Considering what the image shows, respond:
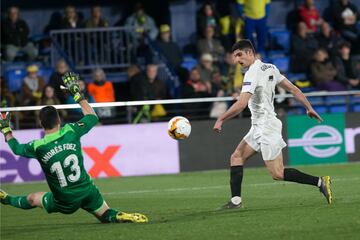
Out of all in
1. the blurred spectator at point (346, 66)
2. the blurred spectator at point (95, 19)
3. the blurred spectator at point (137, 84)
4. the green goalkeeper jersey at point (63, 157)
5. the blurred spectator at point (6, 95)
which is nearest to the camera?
the green goalkeeper jersey at point (63, 157)

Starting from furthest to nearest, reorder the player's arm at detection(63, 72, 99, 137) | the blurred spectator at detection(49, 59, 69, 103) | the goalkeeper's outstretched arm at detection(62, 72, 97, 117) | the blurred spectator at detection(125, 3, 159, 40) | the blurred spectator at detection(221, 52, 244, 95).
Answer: the blurred spectator at detection(125, 3, 159, 40) → the blurred spectator at detection(221, 52, 244, 95) → the blurred spectator at detection(49, 59, 69, 103) → the goalkeeper's outstretched arm at detection(62, 72, 97, 117) → the player's arm at detection(63, 72, 99, 137)

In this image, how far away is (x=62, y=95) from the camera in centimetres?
2130

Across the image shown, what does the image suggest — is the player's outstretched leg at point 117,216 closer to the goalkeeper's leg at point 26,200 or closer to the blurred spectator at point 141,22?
the goalkeeper's leg at point 26,200

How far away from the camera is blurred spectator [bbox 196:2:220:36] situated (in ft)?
79.7

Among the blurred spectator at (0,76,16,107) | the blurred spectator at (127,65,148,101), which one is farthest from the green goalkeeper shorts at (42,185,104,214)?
the blurred spectator at (127,65,148,101)

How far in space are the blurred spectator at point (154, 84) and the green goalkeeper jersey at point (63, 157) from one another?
34.8 feet

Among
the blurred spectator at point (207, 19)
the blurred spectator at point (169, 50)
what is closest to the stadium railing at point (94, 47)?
the blurred spectator at point (169, 50)

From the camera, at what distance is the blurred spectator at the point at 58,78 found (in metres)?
20.9

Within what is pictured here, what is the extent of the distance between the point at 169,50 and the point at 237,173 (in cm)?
1122

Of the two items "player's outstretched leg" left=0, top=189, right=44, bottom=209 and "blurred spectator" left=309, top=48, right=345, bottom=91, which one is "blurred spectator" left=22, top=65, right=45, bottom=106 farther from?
"player's outstretched leg" left=0, top=189, right=44, bottom=209

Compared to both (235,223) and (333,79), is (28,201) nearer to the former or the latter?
(235,223)

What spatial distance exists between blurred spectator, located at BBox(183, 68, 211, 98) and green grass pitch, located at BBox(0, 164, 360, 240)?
12.6 ft

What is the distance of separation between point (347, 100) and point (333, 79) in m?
1.19

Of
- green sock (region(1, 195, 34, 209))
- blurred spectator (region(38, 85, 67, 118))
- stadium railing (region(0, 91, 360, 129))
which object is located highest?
green sock (region(1, 195, 34, 209))
